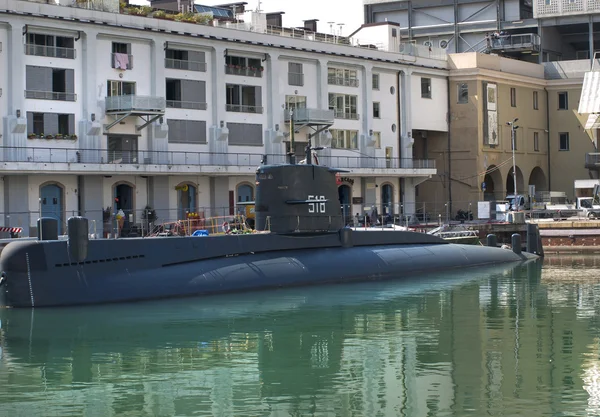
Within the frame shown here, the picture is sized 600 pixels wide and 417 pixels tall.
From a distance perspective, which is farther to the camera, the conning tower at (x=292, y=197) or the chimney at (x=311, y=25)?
the chimney at (x=311, y=25)

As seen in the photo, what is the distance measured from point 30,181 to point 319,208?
18.4 meters

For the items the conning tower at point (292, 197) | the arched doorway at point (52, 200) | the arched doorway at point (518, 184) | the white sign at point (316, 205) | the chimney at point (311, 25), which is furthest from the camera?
the arched doorway at point (518, 184)

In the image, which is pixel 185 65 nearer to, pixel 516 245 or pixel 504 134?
pixel 516 245

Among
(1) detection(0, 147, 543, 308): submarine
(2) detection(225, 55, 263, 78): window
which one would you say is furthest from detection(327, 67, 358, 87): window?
(1) detection(0, 147, 543, 308): submarine

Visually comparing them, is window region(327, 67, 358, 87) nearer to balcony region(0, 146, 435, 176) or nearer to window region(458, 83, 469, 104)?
balcony region(0, 146, 435, 176)

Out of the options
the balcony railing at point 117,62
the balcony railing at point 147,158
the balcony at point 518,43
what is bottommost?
the balcony railing at point 147,158

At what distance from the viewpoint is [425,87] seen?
69.8m

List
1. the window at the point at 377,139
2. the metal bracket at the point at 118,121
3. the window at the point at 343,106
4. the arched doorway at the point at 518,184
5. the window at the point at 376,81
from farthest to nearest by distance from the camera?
the arched doorway at the point at 518,184 → the window at the point at 376,81 → the window at the point at 377,139 → the window at the point at 343,106 → the metal bracket at the point at 118,121

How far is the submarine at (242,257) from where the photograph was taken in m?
27.7

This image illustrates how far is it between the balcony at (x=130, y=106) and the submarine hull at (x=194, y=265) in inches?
658

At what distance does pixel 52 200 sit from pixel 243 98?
542 inches

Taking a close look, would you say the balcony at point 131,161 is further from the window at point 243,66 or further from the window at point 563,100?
the window at point 563,100

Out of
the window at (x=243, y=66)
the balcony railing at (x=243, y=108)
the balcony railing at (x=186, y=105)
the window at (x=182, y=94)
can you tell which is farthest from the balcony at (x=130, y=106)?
the window at (x=243, y=66)

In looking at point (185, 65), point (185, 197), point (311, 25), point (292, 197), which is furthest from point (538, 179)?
point (292, 197)
